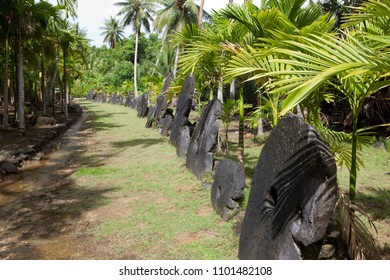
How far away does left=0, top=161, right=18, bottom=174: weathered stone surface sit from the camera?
811 centimetres

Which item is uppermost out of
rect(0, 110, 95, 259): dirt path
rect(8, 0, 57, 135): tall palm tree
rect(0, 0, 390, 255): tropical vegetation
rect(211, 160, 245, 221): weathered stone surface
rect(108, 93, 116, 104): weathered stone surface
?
rect(8, 0, 57, 135): tall palm tree

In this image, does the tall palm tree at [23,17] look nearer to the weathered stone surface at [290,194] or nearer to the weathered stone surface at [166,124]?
the weathered stone surface at [166,124]

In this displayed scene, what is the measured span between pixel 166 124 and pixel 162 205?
8393 mm

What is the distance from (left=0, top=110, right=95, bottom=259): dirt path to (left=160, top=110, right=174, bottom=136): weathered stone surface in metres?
4.82

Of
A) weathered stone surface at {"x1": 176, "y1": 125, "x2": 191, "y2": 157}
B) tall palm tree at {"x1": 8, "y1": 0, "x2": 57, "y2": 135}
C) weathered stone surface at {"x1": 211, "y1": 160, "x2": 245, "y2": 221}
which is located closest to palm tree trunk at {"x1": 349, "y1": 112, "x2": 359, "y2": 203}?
weathered stone surface at {"x1": 211, "y1": 160, "x2": 245, "y2": 221}

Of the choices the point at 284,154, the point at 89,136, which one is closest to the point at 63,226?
the point at 284,154

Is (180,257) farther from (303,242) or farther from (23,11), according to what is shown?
(23,11)

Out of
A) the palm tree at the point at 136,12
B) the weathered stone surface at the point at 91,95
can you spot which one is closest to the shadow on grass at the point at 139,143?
the palm tree at the point at 136,12

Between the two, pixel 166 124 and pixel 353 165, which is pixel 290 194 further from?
pixel 166 124

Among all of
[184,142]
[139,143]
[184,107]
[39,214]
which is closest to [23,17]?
[139,143]

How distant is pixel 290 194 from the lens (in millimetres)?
3080

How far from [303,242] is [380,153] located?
850cm

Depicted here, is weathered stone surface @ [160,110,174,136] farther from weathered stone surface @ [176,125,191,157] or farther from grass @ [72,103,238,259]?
weathered stone surface @ [176,125,191,157]

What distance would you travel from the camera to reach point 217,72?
928 centimetres
